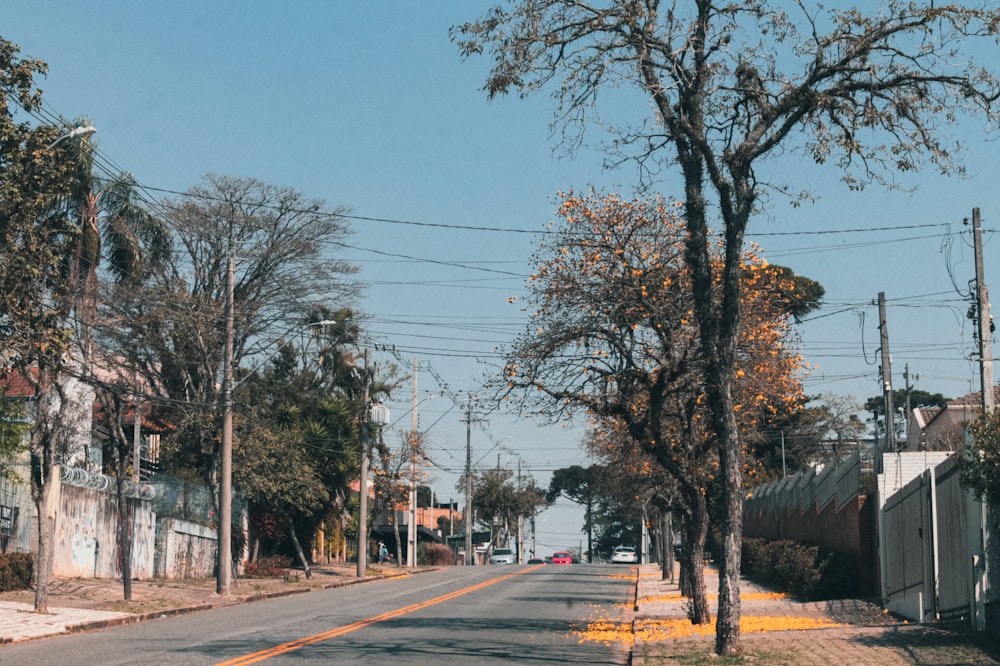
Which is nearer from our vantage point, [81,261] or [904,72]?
[904,72]

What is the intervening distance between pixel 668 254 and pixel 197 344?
23.2 m

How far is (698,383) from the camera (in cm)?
2205

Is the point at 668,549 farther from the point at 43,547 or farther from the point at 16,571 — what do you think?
the point at 43,547

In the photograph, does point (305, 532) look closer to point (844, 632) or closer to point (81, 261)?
point (81, 261)

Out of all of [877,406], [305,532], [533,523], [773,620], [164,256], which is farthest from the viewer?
[533,523]

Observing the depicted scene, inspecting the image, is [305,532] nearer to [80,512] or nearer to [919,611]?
[80,512]

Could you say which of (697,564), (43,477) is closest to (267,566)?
(43,477)

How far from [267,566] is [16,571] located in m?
19.7

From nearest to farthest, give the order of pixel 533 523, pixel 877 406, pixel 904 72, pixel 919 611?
pixel 904 72 < pixel 919 611 < pixel 877 406 < pixel 533 523

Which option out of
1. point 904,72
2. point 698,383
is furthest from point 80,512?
point 904,72

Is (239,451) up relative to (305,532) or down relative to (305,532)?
up

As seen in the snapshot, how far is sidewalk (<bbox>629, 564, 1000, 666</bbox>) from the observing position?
14.4 meters

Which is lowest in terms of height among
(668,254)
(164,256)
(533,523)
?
(533,523)

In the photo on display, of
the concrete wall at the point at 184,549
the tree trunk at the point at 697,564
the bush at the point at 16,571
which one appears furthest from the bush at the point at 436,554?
the tree trunk at the point at 697,564
